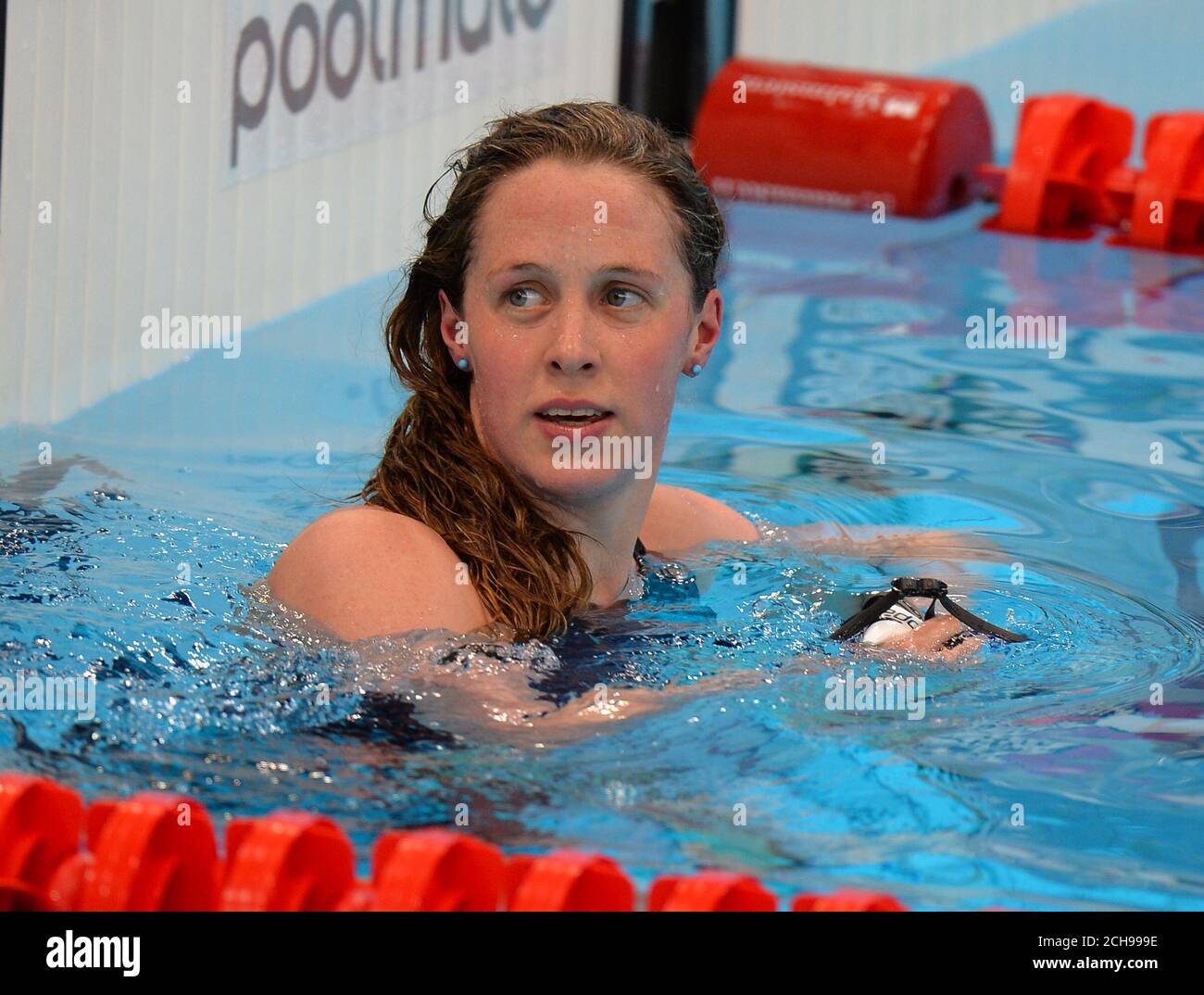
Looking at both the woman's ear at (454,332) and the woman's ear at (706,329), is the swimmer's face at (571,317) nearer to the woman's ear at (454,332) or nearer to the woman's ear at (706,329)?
the woman's ear at (454,332)

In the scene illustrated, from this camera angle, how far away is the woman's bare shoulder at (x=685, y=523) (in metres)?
3.65

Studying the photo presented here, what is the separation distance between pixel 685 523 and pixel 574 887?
176cm

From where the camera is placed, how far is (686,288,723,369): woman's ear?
304cm

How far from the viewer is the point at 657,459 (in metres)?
3.01

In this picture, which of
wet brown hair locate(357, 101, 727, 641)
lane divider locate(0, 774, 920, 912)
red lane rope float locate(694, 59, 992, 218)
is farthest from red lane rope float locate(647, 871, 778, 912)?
red lane rope float locate(694, 59, 992, 218)

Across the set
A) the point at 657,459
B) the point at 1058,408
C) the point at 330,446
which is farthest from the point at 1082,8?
the point at 657,459

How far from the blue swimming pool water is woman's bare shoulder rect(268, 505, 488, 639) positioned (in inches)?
2.1

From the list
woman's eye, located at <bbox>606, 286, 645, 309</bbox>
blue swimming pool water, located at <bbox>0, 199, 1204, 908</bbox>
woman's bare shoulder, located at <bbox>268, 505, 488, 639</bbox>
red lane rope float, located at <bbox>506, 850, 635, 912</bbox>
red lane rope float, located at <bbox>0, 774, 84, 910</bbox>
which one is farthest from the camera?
woman's eye, located at <bbox>606, 286, 645, 309</bbox>

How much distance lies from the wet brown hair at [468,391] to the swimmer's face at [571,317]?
Answer: 0.04 meters

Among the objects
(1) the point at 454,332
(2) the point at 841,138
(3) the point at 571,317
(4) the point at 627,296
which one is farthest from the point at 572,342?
(2) the point at 841,138

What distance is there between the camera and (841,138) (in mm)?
7297

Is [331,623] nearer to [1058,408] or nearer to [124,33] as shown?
[124,33]

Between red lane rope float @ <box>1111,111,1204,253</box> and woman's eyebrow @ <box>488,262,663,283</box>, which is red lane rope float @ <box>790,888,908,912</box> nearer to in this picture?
woman's eyebrow @ <box>488,262,663,283</box>

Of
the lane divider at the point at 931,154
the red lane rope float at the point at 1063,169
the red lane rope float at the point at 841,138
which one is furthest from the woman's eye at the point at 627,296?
the red lane rope float at the point at 1063,169
